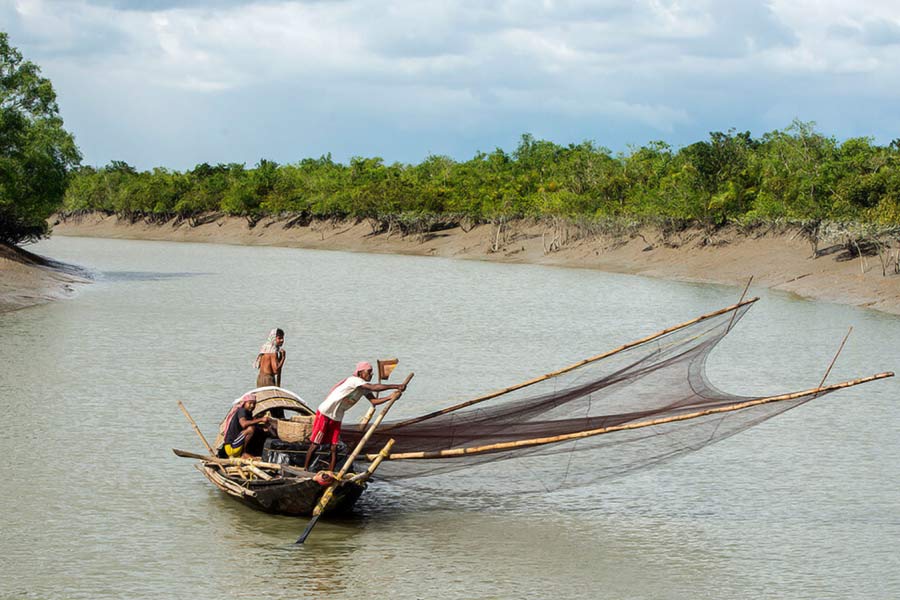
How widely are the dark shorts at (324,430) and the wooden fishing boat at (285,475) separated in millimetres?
124

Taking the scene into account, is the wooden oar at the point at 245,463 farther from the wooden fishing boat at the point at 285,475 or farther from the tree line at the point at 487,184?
the tree line at the point at 487,184

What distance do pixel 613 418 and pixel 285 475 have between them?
3.78m

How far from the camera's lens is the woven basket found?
44.3ft

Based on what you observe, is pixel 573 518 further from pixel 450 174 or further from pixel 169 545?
pixel 450 174

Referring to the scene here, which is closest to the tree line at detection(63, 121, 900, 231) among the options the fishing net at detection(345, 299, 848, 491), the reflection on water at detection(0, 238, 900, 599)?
the reflection on water at detection(0, 238, 900, 599)

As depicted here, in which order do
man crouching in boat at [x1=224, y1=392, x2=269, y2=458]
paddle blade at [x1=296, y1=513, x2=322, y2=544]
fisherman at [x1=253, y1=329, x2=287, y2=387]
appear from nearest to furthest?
paddle blade at [x1=296, y1=513, x2=322, y2=544], man crouching in boat at [x1=224, y1=392, x2=269, y2=458], fisherman at [x1=253, y1=329, x2=287, y2=387]

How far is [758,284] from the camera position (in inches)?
1993

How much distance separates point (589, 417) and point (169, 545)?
4.93 m

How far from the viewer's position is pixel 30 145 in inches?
1734

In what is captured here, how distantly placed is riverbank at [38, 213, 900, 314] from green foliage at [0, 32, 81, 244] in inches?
1189

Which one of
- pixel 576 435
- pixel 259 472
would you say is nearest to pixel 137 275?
pixel 259 472

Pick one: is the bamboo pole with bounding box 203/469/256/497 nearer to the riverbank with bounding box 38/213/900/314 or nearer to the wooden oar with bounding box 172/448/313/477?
the wooden oar with bounding box 172/448/313/477

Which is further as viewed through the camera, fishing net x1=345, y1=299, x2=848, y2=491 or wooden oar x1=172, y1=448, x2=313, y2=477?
fishing net x1=345, y1=299, x2=848, y2=491

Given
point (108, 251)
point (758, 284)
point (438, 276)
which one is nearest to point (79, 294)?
point (438, 276)
